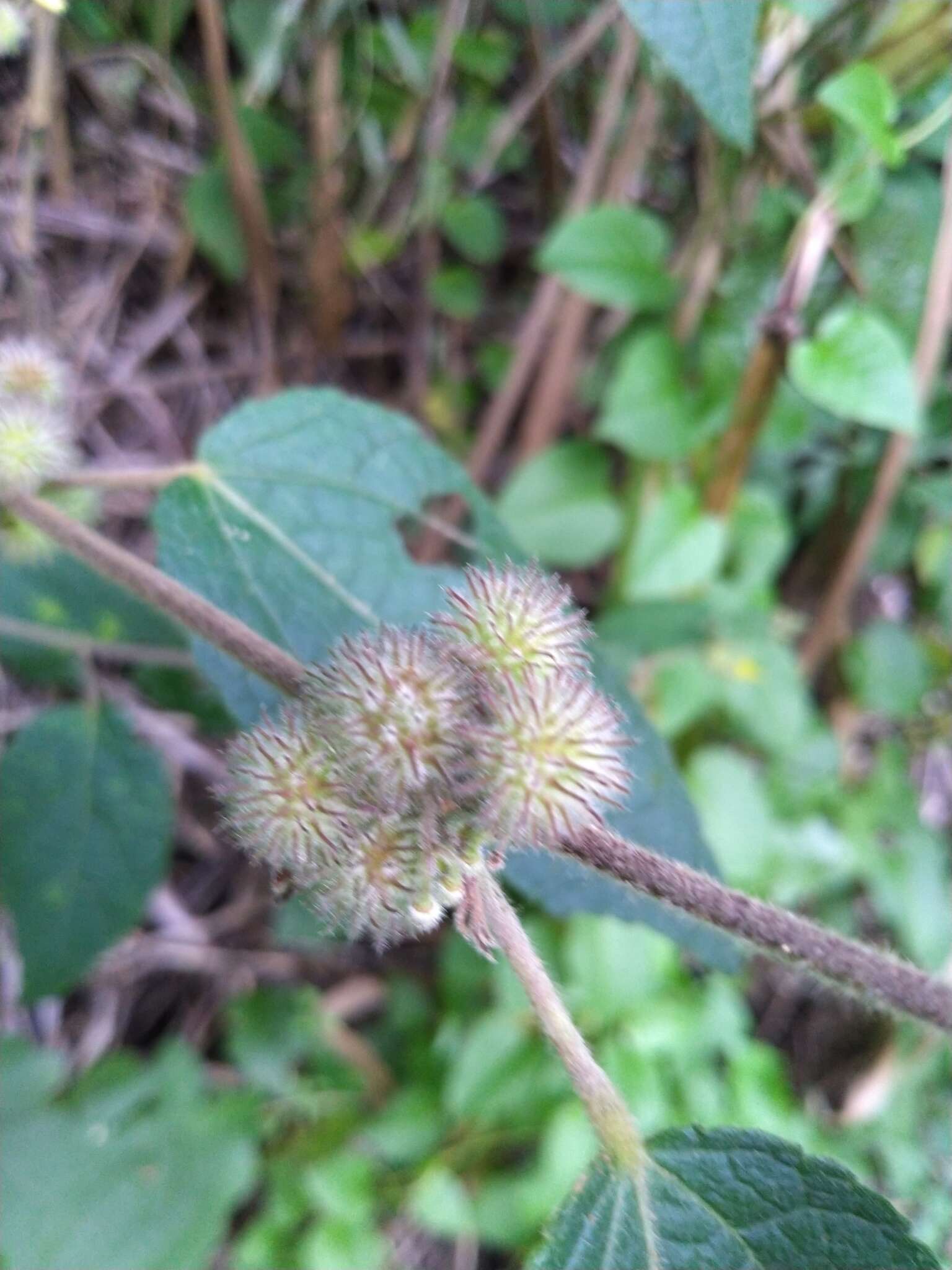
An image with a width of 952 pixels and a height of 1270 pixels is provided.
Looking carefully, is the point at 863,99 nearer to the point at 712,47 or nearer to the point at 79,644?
the point at 712,47

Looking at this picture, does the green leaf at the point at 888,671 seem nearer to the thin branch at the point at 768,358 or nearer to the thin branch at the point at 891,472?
the thin branch at the point at 891,472

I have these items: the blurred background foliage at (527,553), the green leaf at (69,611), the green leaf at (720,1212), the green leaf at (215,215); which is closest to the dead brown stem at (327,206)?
the blurred background foliage at (527,553)

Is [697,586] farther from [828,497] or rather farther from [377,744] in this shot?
[377,744]

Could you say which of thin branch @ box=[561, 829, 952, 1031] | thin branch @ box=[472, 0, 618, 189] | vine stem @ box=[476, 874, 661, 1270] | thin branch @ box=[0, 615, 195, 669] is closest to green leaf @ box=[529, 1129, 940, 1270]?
vine stem @ box=[476, 874, 661, 1270]

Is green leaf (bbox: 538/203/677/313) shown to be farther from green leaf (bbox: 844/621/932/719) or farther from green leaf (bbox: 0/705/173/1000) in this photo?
green leaf (bbox: 0/705/173/1000)

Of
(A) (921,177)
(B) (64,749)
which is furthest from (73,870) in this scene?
(A) (921,177)

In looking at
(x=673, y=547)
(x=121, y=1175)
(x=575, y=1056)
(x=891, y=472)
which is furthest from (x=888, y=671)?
(x=121, y=1175)
